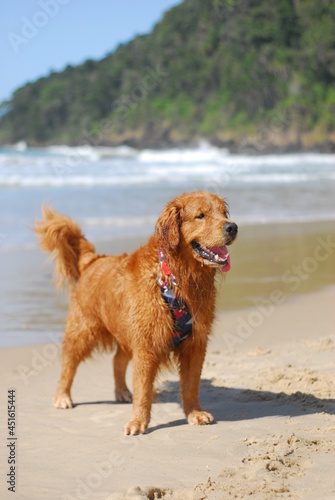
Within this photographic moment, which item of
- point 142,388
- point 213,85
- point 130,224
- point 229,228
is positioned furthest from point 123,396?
point 213,85

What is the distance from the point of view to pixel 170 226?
4324 mm

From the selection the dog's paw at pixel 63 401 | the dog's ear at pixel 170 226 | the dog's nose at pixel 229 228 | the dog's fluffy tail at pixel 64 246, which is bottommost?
the dog's paw at pixel 63 401

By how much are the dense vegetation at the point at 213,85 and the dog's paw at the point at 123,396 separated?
53.8 metres

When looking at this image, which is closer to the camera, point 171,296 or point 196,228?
point 196,228

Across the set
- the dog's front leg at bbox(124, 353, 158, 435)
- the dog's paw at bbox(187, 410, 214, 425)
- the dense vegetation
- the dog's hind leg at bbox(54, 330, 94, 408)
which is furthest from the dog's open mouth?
the dense vegetation

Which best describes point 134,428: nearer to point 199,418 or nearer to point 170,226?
point 199,418

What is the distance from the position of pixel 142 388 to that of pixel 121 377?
0.88 metres

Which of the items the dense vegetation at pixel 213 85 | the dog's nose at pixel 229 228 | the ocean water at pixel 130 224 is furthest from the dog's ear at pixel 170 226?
the dense vegetation at pixel 213 85

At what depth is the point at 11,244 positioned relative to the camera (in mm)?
12094

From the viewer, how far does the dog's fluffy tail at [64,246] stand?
5492mm

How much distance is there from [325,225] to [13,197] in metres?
9.70

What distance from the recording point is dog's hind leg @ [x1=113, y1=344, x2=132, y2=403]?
5.27m

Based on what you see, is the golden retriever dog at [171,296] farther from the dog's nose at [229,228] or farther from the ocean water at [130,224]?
the ocean water at [130,224]

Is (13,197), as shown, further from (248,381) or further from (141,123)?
(141,123)
